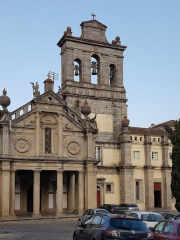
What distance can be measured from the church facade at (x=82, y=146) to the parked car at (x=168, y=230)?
22929 millimetres

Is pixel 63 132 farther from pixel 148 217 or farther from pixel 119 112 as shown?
pixel 148 217

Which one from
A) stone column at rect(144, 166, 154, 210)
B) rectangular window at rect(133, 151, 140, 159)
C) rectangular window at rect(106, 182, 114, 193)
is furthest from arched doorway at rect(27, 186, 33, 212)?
stone column at rect(144, 166, 154, 210)

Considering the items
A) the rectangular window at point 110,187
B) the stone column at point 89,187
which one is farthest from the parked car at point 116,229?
the rectangular window at point 110,187

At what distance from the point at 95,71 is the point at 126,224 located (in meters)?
35.8

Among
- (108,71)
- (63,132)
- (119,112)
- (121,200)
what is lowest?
(121,200)

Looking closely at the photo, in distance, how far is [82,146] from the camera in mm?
41000

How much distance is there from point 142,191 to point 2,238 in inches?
1153

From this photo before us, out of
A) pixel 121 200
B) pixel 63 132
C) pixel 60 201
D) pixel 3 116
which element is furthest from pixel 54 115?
pixel 121 200

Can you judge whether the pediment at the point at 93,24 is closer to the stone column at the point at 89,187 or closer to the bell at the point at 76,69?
the bell at the point at 76,69

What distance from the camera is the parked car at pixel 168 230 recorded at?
1347 cm

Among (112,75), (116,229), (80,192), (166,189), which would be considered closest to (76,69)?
(112,75)

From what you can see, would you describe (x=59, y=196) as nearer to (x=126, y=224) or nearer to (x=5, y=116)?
(x=5, y=116)

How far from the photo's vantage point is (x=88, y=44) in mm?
48906

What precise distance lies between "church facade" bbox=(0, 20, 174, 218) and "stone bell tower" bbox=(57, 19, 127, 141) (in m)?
0.12
